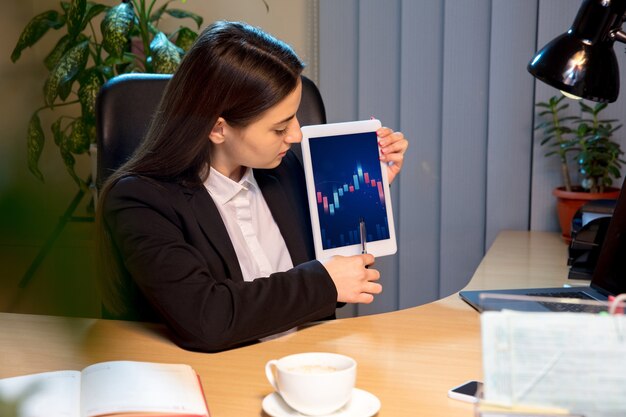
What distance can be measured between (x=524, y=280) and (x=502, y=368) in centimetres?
102

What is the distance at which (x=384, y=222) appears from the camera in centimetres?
151

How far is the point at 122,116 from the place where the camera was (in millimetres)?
1500

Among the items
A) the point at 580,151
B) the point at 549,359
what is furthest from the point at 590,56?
the point at 549,359

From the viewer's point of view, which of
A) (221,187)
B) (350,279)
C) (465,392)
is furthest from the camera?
(221,187)

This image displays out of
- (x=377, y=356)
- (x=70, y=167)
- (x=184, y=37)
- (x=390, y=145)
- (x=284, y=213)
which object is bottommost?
(x=377, y=356)

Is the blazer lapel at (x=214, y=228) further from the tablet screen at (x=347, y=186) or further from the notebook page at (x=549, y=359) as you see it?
the notebook page at (x=549, y=359)

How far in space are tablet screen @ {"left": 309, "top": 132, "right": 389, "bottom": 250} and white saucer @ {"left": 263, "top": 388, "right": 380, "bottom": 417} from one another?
1.80ft

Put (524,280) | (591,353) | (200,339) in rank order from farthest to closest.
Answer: (524,280)
(200,339)
(591,353)

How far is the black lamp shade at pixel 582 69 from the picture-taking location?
1.40 metres

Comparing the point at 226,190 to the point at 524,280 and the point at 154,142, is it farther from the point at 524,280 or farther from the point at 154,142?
the point at 524,280

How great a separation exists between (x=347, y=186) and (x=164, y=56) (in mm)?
1039

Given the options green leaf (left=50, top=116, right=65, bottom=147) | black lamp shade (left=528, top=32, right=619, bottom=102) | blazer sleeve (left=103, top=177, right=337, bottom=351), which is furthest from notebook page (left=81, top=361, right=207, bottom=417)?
black lamp shade (left=528, top=32, right=619, bottom=102)

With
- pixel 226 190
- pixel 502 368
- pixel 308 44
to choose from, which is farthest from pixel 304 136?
pixel 308 44

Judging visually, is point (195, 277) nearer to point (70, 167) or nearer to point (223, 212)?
point (223, 212)
